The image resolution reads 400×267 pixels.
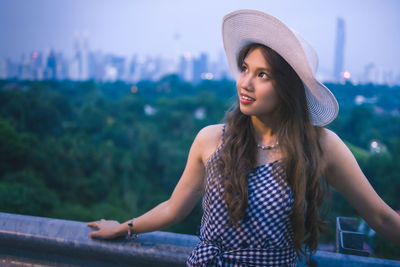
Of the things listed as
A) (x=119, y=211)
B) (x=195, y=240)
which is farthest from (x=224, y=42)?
(x=119, y=211)

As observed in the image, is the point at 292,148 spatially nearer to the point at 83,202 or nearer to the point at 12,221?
the point at 12,221

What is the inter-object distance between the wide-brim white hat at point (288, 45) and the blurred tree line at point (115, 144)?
16085mm

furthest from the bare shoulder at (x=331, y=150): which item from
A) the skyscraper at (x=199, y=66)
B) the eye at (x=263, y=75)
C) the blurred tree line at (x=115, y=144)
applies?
the skyscraper at (x=199, y=66)

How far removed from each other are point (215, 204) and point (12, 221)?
0.77 meters

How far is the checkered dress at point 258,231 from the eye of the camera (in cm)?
120

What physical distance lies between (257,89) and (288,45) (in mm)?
177

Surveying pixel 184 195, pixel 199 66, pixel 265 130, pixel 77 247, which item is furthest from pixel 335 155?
pixel 199 66

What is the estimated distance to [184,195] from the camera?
1.39 m

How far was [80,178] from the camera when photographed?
91.9 ft

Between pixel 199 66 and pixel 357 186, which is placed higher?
pixel 199 66

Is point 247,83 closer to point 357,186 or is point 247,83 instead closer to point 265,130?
point 265,130

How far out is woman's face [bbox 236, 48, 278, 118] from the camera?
1.22 m

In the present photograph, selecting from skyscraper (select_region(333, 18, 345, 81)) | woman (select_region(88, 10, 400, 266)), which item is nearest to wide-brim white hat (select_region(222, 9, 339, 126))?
woman (select_region(88, 10, 400, 266))

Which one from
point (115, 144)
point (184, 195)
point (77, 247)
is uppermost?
point (115, 144)
